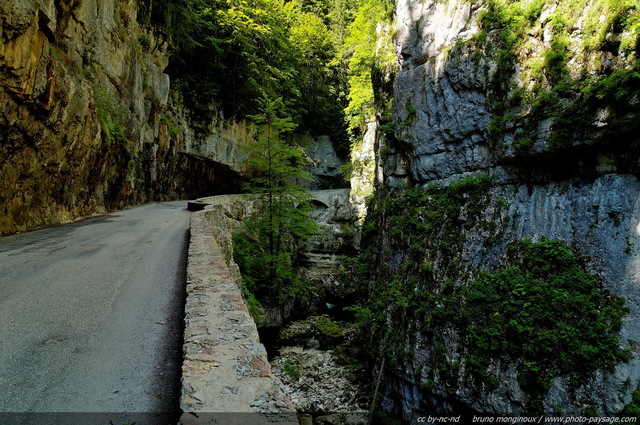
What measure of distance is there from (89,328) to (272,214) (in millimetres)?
10611

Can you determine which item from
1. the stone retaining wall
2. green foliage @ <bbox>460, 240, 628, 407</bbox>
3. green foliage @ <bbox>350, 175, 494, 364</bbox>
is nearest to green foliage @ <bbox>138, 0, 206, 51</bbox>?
green foliage @ <bbox>350, 175, 494, 364</bbox>

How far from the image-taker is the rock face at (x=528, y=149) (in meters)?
7.37

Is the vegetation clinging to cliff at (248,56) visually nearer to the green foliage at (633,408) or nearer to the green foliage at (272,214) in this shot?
the green foliage at (272,214)

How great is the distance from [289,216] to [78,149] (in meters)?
8.21

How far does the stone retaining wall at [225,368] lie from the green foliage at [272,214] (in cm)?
996

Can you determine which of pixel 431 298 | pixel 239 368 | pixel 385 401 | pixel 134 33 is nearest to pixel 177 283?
pixel 239 368

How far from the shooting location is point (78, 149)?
10.7m

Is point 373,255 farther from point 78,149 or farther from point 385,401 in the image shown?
point 78,149

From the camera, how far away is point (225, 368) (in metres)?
2.47

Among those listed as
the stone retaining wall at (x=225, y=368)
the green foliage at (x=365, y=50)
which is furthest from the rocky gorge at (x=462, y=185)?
A: the stone retaining wall at (x=225, y=368)

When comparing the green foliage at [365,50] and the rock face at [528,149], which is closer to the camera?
the rock face at [528,149]

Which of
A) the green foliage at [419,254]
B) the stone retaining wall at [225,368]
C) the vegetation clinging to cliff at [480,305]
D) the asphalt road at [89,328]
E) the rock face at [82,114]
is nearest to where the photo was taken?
the stone retaining wall at [225,368]

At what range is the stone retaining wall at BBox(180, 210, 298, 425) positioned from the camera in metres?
2.04

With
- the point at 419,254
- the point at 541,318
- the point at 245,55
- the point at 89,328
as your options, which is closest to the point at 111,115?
the point at 89,328
